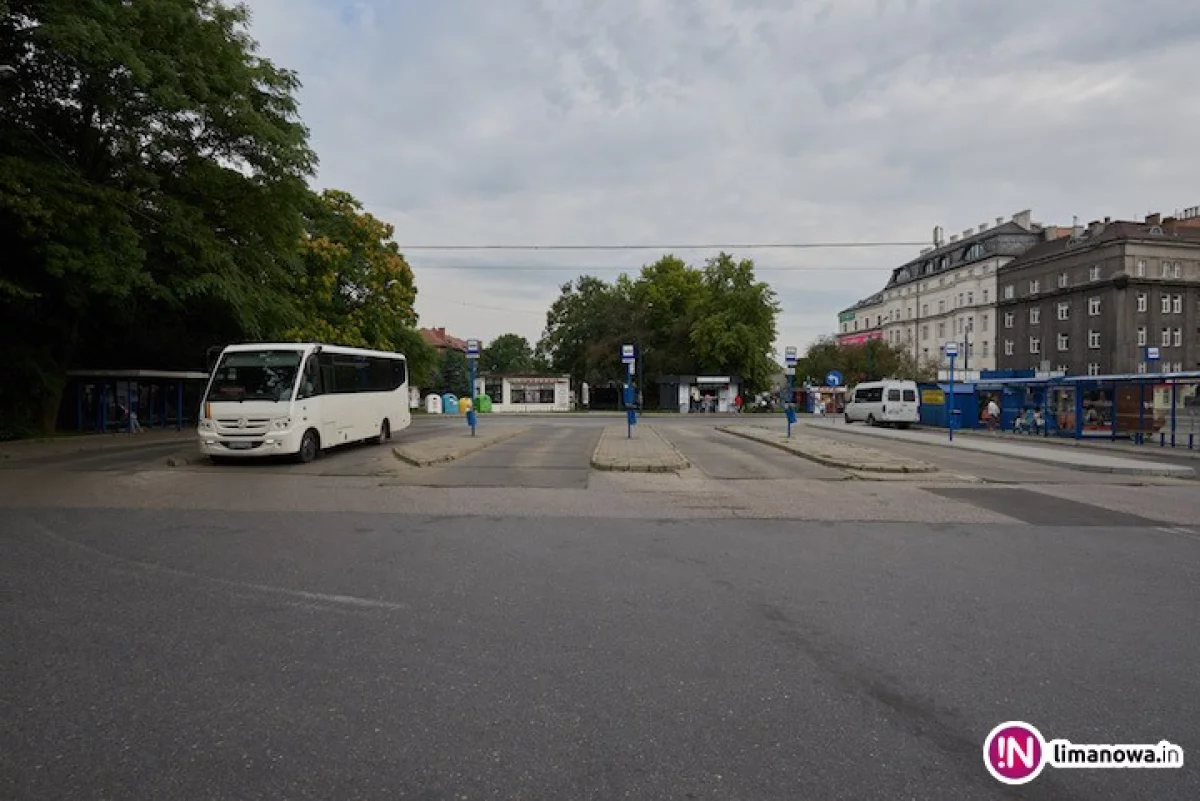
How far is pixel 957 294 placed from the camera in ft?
284

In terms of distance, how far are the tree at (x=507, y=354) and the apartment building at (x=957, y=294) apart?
61.9 m

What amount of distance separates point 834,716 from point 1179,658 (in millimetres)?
2510

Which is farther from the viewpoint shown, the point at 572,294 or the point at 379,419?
the point at 572,294

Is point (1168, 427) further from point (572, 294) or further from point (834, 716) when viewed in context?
point (572, 294)

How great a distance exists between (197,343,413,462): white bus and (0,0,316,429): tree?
4.62m

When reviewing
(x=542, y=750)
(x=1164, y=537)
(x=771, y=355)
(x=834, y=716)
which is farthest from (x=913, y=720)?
(x=771, y=355)

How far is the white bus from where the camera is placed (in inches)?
583

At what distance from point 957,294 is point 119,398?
3394 inches

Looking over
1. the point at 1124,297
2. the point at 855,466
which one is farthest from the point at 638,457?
the point at 1124,297

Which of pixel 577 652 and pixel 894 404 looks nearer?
pixel 577 652

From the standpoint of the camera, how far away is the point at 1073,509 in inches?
411

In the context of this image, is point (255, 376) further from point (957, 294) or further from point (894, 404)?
point (957, 294)

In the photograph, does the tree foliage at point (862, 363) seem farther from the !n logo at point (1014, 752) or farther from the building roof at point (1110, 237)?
the !n logo at point (1014, 752)

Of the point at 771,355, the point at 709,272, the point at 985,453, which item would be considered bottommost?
the point at 985,453
